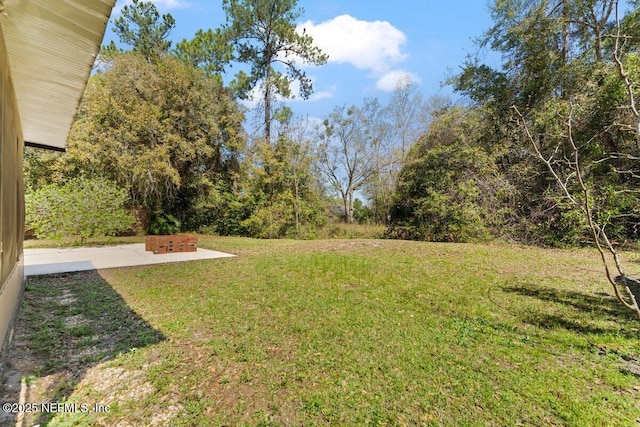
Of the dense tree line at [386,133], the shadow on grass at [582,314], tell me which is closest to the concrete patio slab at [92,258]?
the dense tree line at [386,133]

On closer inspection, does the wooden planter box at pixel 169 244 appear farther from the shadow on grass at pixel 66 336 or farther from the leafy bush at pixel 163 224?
the leafy bush at pixel 163 224

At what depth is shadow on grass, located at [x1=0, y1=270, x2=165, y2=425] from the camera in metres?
2.08

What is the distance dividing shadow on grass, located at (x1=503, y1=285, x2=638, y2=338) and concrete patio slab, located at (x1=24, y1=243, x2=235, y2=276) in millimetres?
6132

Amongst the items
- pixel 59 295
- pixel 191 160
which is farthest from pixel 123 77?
pixel 59 295

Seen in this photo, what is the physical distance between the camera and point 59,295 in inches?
156

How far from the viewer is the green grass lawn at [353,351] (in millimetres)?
1798

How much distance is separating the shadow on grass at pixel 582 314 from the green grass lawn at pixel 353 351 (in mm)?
24

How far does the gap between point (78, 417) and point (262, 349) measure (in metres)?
1.25

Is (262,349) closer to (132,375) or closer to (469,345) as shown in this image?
(132,375)

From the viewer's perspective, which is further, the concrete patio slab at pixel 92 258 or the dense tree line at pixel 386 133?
the dense tree line at pixel 386 133

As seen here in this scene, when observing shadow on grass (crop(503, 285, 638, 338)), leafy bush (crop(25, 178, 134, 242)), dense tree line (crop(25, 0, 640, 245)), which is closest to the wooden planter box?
leafy bush (crop(25, 178, 134, 242))

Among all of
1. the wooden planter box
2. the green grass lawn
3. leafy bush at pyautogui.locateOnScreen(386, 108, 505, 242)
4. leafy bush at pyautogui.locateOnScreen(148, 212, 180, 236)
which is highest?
leafy bush at pyautogui.locateOnScreen(386, 108, 505, 242)

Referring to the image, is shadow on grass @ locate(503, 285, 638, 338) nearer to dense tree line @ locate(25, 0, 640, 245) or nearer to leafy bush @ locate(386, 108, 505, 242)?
dense tree line @ locate(25, 0, 640, 245)

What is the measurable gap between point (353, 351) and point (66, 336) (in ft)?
8.99
